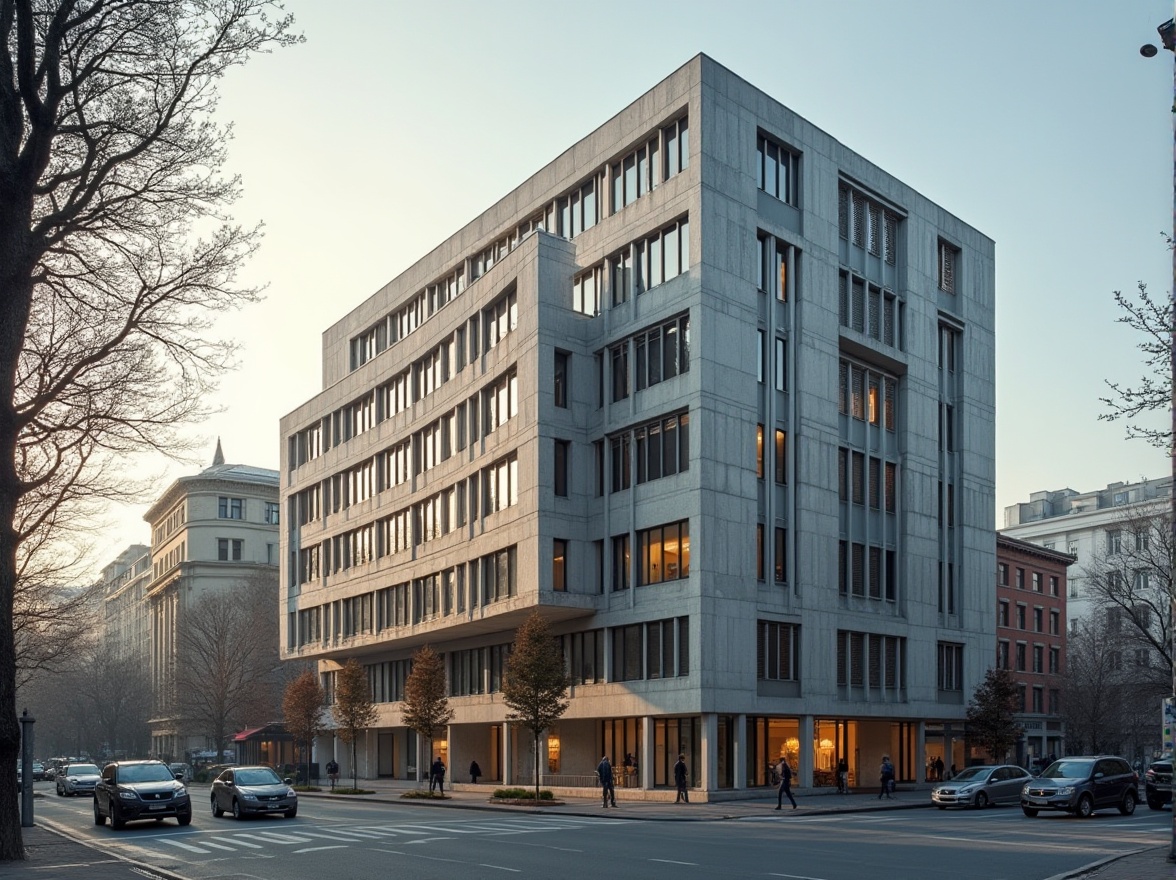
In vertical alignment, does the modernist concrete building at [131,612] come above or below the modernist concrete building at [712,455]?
below

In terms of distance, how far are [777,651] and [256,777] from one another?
69.0 ft

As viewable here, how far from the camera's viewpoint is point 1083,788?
36875 millimetres

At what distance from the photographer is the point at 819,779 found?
51.0 meters

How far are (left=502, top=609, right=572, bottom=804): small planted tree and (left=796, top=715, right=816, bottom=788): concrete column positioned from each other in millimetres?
10339

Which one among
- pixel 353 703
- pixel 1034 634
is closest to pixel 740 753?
pixel 353 703

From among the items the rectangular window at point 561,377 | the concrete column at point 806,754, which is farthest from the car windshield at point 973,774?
the rectangular window at point 561,377

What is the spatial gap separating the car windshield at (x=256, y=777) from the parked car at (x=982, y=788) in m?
22.1

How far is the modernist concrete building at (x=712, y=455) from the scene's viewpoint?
47281mm

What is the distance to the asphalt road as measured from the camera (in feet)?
70.2

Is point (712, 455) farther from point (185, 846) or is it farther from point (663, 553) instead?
point (185, 846)

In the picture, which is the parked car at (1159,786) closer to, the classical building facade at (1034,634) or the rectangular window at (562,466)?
the rectangular window at (562,466)

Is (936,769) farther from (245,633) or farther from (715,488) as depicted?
(245,633)

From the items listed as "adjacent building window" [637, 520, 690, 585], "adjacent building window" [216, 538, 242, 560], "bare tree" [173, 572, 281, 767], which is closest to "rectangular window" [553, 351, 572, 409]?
"adjacent building window" [637, 520, 690, 585]

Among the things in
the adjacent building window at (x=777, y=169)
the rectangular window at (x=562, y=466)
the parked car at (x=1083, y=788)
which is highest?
the adjacent building window at (x=777, y=169)
